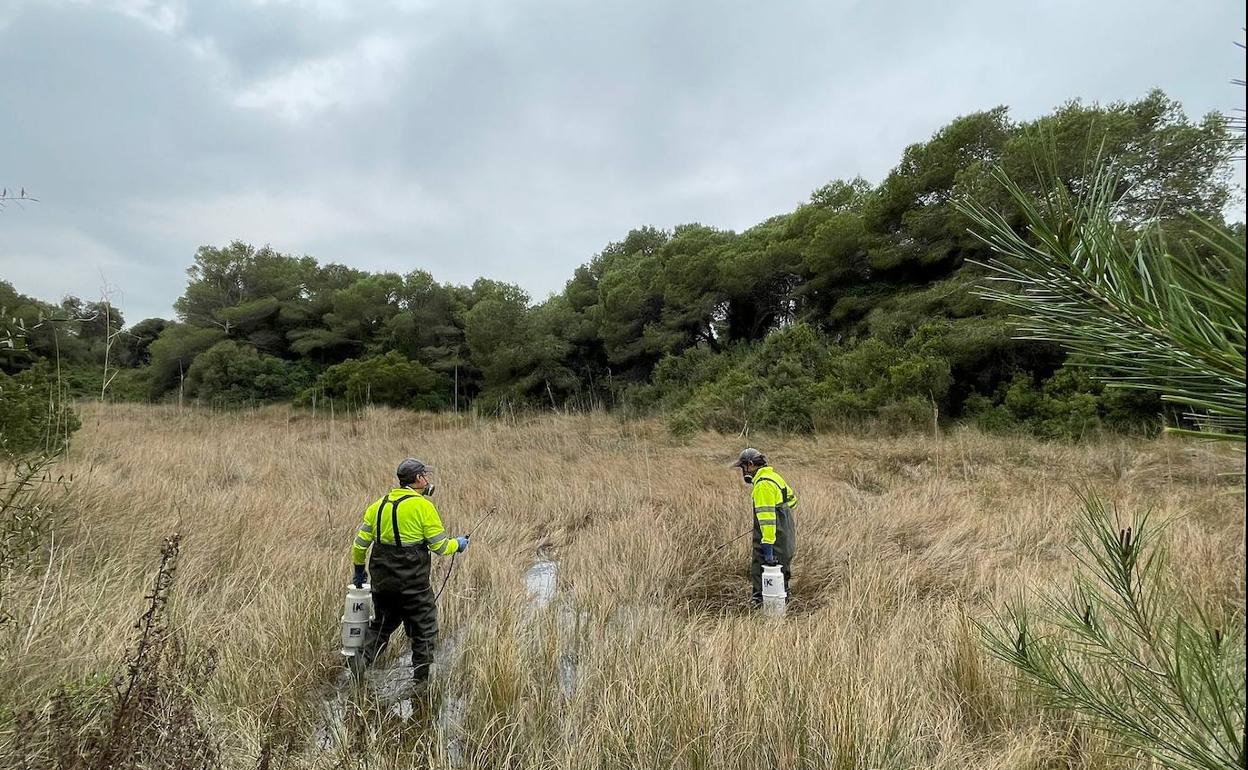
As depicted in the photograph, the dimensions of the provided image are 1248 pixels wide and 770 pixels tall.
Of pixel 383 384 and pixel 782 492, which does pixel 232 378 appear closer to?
pixel 383 384

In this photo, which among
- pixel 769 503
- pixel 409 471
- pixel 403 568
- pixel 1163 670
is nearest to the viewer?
pixel 1163 670

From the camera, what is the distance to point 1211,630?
0.99 metres

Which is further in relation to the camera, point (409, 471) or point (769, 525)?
point (769, 525)

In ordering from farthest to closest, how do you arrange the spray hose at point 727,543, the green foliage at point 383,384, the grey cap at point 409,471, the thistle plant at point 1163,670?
the green foliage at point 383,384 → the spray hose at point 727,543 → the grey cap at point 409,471 → the thistle plant at point 1163,670

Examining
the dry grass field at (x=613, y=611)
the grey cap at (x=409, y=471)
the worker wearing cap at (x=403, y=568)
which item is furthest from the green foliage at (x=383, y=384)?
the worker wearing cap at (x=403, y=568)

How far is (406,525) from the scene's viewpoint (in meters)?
3.03

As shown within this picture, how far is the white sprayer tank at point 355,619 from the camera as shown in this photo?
→ 9.45 ft

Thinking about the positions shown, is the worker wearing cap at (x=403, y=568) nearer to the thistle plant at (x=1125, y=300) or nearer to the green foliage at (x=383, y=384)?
the thistle plant at (x=1125, y=300)

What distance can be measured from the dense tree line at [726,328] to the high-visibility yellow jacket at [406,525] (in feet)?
5.26

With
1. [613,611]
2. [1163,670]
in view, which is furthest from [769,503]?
[1163,670]

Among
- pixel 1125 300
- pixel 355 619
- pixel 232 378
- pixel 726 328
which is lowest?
pixel 355 619

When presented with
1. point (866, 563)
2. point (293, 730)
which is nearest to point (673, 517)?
point (866, 563)

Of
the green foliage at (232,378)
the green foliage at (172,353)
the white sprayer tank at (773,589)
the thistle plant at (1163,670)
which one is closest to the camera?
the thistle plant at (1163,670)

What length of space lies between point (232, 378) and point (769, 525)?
2349 cm
